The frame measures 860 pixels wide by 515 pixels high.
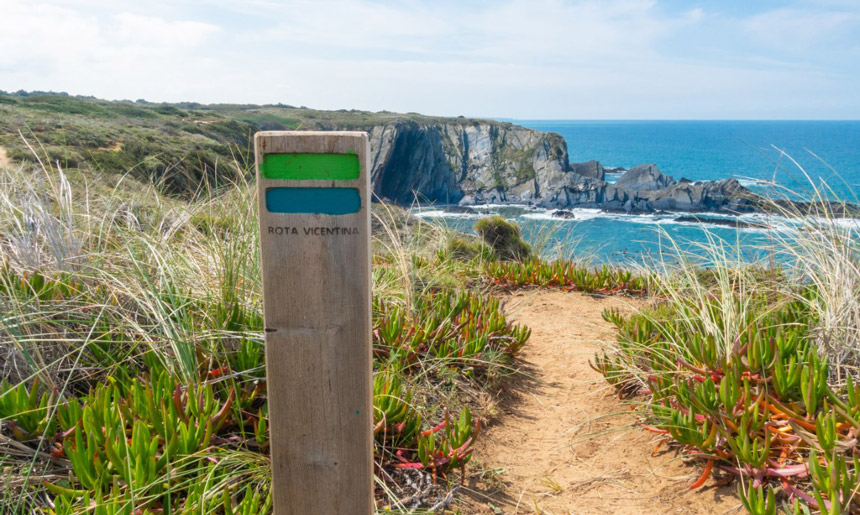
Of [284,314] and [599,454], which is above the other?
[284,314]

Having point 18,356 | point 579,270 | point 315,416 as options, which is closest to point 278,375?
point 315,416

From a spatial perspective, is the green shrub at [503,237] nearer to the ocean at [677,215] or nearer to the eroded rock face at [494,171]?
the ocean at [677,215]

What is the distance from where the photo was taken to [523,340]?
488cm

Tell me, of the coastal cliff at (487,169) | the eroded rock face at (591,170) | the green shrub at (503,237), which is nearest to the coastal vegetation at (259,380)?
the green shrub at (503,237)

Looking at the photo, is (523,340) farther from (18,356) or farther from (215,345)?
(18,356)

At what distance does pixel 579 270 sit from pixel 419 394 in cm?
456

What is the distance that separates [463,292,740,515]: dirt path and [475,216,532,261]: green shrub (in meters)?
5.12

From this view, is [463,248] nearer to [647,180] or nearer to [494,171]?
[647,180]

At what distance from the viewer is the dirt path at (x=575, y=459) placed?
9.31 ft

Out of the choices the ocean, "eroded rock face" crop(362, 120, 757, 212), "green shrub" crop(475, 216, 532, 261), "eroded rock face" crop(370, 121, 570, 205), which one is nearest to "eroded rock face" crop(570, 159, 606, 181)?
"eroded rock face" crop(362, 120, 757, 212)

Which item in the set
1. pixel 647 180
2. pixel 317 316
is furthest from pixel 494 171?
pixel 317 316

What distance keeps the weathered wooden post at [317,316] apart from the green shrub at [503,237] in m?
8.35

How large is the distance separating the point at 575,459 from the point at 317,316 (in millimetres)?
2383

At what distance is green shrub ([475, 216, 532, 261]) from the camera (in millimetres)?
10102
